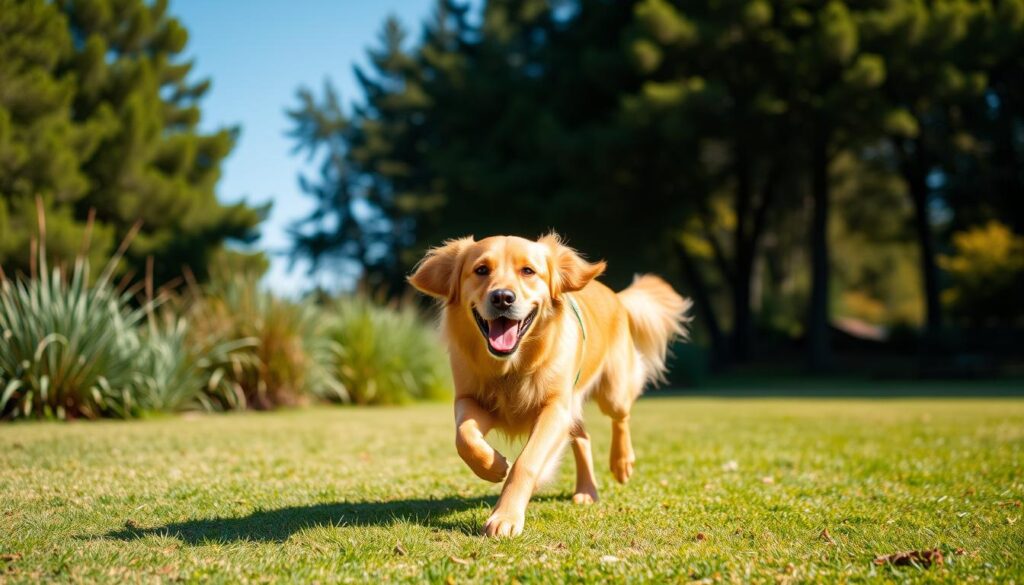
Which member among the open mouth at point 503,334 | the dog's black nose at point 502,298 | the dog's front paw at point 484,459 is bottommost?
the dog's front paw at point 484,459

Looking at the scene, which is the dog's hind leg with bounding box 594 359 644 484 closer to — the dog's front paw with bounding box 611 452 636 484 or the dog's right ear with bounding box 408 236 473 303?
the dog's front paw with bounding box 611 452 636 484

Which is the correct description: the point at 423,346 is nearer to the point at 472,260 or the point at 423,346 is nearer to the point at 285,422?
the point at 285,422

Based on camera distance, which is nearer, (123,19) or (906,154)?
(123,19)

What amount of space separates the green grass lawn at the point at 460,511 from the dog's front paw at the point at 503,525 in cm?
8

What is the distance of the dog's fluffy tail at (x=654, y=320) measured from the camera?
6113 millimetres

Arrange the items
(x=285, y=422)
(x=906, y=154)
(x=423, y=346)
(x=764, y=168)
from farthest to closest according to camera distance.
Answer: (x=764, y=168) → (x=906, y=154) → (x=423, y=346) → (x=285, y=422)

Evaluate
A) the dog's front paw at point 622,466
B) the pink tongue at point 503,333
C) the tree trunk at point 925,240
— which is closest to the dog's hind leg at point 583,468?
the dog's front paw at point 622,466

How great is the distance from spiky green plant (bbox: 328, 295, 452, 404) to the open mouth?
371 inches

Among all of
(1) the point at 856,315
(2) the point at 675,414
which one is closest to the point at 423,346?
(2) the point at 675,414

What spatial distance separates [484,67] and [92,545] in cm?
3253

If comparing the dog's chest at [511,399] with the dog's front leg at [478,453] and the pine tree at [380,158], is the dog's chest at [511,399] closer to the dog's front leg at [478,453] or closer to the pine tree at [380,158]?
the dog's front leg at [478,453]

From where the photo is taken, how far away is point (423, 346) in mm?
15273

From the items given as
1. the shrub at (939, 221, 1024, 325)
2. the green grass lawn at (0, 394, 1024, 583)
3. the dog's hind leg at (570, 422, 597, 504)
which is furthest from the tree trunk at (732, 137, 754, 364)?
the dog's hind leg at (570, 422, 597, 504)

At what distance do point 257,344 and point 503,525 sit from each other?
9062 millimetres
